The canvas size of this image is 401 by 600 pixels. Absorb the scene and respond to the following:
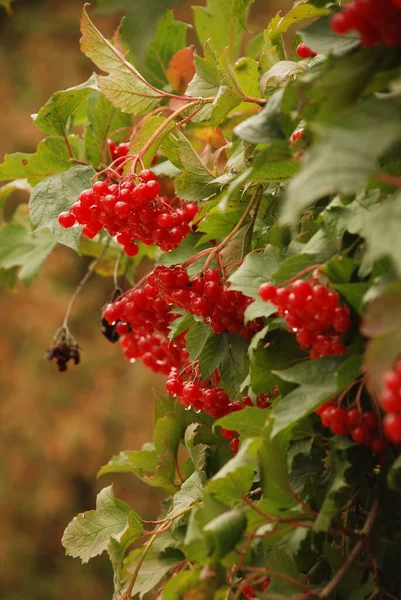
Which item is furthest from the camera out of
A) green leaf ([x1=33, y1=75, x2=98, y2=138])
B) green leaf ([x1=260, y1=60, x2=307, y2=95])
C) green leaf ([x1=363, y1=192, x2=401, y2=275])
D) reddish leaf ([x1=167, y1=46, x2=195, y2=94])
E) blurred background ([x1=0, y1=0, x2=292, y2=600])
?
blurred background ([x1=0, y1=0, x2=292, y2=600])

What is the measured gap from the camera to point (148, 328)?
639mm

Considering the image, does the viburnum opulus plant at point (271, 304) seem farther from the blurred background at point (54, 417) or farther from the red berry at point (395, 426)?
the blurred background at point (54, 417)

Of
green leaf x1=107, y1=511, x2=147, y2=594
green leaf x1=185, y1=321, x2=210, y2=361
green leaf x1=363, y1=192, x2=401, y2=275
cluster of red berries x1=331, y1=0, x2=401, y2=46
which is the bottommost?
green leaf x1=107, y1=511, x2=147, y2=594

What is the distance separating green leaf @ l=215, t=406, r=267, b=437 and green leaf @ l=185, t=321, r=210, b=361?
0.38 ft

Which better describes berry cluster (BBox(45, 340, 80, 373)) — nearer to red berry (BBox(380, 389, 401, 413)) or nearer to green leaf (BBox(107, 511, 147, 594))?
green leaf (BBox(107, 511, 147, 594))

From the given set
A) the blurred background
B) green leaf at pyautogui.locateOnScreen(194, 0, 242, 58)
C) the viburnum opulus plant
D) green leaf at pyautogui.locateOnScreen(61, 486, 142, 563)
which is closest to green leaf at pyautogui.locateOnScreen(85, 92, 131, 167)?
the viburnum opulus plant

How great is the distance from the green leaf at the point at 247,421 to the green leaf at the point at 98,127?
0.36 meters

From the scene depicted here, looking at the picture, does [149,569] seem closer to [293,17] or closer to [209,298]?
[209,298]

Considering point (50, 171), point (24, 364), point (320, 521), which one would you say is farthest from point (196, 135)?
point (24, 364)

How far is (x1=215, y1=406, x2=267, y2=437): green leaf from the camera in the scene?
43 cm

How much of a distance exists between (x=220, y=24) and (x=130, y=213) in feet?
1.00

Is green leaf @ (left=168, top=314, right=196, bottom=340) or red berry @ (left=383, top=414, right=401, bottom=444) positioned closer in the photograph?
red berry @ (left=383, top=414, right=401, bottom=444)

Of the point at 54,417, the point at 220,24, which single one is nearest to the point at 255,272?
the point at 220,24

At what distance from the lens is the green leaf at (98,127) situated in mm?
686
